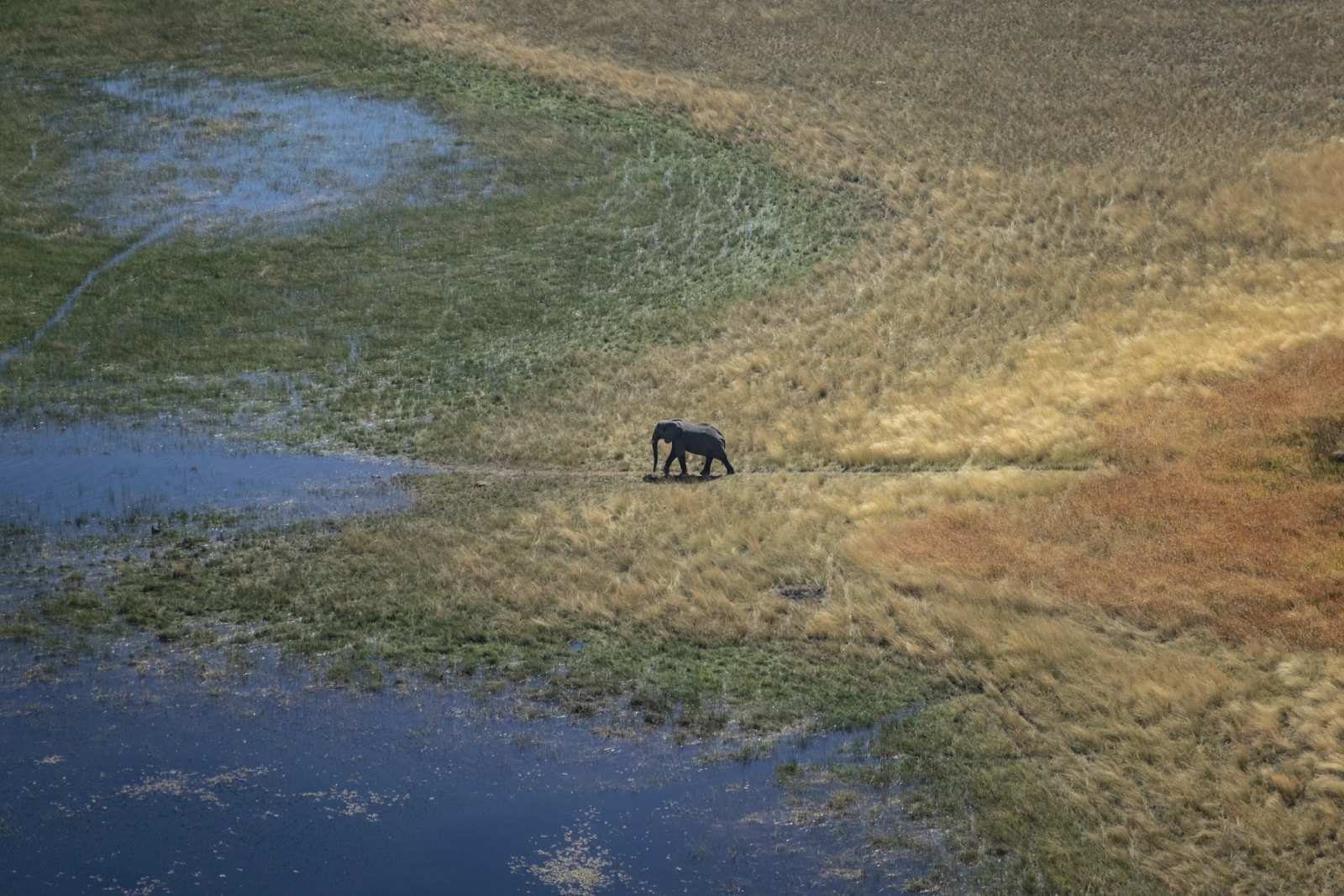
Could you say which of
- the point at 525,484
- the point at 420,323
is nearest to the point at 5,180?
the point at 420,323

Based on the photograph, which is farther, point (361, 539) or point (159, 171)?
point (159, 171)

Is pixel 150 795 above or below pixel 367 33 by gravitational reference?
below

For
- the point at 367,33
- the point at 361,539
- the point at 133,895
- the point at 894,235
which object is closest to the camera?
the point at 133,895

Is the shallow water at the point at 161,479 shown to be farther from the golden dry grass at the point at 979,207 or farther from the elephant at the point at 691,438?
the elephant at the point at 691,438

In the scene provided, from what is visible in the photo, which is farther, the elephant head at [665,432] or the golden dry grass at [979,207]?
the golden dry grass at [979,207]

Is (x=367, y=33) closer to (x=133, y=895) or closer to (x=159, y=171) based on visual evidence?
(x=159, y=171)

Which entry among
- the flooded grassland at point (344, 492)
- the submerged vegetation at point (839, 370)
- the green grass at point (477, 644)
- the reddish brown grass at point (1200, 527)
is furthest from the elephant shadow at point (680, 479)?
the green grass at point (477, 644)
